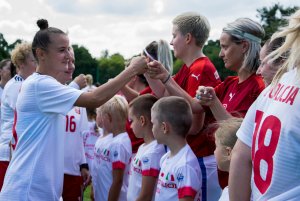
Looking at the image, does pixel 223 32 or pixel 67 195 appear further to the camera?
pixel 67 195

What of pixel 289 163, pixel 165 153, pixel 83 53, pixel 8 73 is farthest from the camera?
pixel 83 53

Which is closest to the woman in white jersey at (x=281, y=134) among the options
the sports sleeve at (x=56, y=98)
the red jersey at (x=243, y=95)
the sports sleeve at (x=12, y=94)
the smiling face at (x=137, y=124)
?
the red jersey at (x=243, y=95)

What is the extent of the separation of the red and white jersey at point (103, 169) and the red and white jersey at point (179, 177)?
1389 mm

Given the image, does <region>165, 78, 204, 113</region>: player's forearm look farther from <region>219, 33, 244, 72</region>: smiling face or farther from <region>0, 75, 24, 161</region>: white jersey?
<region>0, 75, 24, 161</region>: white jersey

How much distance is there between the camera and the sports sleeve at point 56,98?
4.40 m

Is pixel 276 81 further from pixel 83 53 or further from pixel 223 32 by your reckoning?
pixel 83 53

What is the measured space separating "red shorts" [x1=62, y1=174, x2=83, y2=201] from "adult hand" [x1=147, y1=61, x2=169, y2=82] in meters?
2.24

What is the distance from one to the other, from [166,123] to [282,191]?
228 cm

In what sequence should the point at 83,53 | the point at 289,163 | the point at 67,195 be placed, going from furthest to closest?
the point at 83,53 → the point at 67,195 → the point at 289,163

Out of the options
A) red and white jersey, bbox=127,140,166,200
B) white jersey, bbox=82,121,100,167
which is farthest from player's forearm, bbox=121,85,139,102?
white jersey, bbox=82,121,100,167

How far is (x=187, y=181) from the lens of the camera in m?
4.39

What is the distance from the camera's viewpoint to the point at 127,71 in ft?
14.5

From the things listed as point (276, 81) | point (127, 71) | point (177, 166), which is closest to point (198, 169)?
point (177, 166)

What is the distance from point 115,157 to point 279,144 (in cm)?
356
